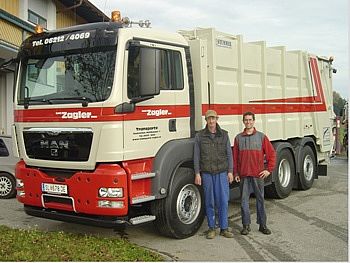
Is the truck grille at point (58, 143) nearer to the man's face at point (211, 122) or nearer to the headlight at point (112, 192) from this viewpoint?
the headlight at point (112, 192)

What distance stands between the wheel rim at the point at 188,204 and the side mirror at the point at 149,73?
1.54 metres

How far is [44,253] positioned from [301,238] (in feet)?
11.4

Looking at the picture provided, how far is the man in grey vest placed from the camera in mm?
6348

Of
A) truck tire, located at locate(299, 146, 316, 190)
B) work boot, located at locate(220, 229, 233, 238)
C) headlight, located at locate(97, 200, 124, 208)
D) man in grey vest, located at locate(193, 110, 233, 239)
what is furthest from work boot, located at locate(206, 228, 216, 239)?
truck tire, located at locate(299, 146, 316, 190)

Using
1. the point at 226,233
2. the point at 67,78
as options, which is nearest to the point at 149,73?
the point at 67,78

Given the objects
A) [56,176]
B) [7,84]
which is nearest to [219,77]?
[56,176]

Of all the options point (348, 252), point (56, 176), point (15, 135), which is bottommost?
point (348, 252)

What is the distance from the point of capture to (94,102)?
559cm

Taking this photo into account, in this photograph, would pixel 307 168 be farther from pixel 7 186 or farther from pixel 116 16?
pixel 7 186

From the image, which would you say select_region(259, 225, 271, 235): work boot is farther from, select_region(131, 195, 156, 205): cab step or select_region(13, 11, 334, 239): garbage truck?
select_region(131, 195, 156, 205): cab step

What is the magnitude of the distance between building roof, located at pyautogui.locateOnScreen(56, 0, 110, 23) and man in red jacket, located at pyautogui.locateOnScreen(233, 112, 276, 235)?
1240 cm

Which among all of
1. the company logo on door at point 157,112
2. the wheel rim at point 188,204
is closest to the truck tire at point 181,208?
the wheel rim at point 188,204

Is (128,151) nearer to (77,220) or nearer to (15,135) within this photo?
(77,220)

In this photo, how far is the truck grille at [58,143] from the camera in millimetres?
5680
